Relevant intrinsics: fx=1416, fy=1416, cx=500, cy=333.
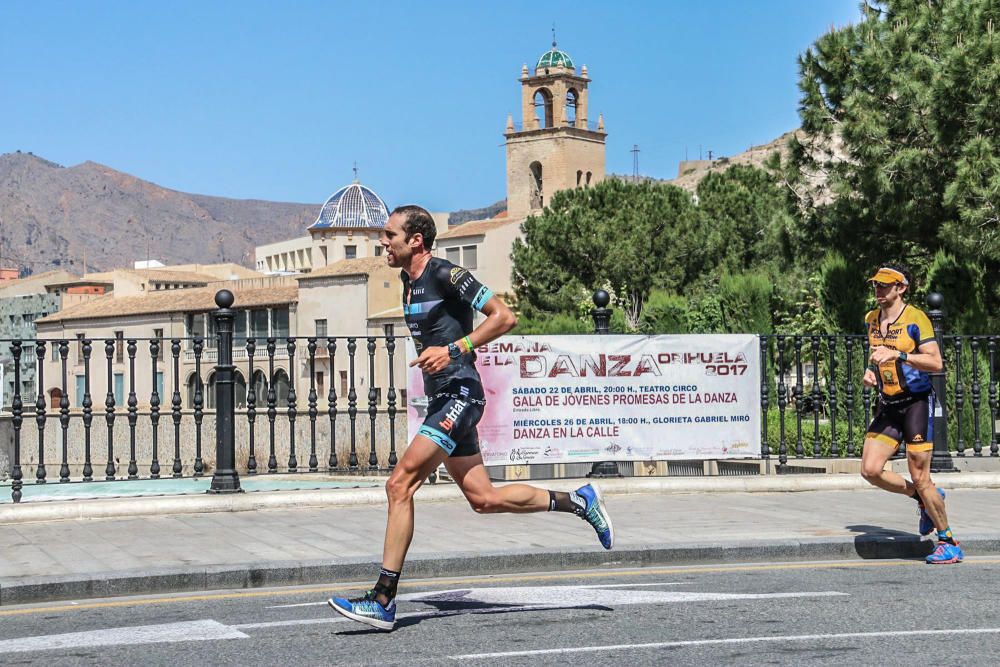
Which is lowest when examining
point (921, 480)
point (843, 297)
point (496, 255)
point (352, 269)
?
point (921, 480)

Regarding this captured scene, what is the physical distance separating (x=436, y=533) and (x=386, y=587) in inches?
147

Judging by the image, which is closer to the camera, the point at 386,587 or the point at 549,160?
the point at 386,587

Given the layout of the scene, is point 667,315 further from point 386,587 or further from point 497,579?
Answer: point 386,587

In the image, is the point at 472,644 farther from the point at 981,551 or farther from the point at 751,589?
the point at 981,551

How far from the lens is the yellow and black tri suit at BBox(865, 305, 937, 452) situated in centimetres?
955

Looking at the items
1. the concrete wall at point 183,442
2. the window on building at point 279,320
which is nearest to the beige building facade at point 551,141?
the window on building at point 279,320

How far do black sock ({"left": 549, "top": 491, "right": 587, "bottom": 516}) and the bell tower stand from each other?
126823 millimetres

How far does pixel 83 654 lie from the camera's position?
6457mm

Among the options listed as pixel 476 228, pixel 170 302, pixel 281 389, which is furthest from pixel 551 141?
pixel 281 389

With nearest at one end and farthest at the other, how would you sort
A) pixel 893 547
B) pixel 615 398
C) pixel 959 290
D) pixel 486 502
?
pixel 486 502
pixel 893 547
pixel 615 398
pixel 959 290

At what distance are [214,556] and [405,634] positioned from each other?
9.56ft

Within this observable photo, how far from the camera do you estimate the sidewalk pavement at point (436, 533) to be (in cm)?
891

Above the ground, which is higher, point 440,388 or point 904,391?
point 440,388

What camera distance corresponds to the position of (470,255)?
108375 millimetres
